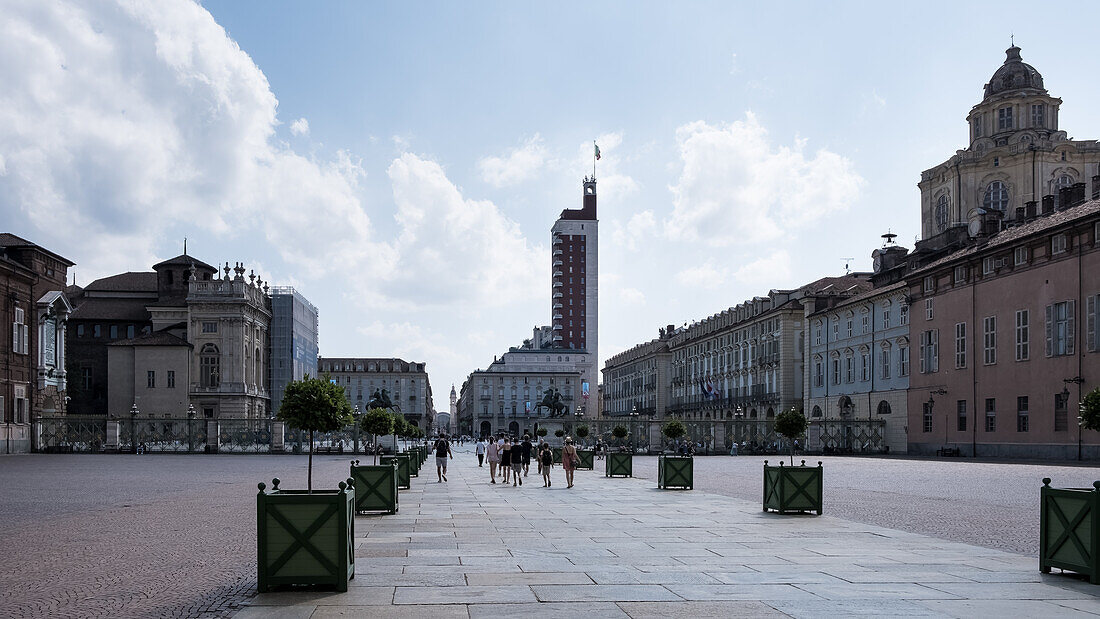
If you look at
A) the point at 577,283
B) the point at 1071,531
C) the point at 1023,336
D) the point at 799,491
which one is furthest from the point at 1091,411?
the point at 577,283

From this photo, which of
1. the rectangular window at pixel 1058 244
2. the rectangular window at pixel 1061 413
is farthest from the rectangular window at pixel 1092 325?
the rectangular window at pixel 1058 244

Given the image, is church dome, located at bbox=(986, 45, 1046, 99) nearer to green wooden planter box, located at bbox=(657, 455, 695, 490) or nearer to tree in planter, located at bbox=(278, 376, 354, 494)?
green wooden planter box, located at bbox=(657, 455, 695, 490)

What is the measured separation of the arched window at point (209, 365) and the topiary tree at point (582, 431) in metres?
35.7

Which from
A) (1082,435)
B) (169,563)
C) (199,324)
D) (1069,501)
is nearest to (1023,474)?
(1082,435)

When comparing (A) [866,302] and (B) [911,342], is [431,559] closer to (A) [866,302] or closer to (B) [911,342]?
(B) [911,342]

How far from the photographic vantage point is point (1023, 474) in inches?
1352

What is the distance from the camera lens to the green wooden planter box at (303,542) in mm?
9891

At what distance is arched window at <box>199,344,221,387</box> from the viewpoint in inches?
3602

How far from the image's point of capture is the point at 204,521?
17625 millimetres

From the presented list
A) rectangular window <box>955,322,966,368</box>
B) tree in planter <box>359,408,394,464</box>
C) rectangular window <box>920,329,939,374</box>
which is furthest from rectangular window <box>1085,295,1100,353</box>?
tree in planter <box>359,408,394,464</box>

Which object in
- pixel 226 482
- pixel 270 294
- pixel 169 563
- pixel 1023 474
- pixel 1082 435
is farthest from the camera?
pixel 270 294

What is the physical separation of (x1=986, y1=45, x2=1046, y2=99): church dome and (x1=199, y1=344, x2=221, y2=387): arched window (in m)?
71.1

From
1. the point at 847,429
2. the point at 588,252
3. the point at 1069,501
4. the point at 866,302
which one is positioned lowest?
the point at 847,429

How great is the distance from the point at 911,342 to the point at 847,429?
9.21 m
